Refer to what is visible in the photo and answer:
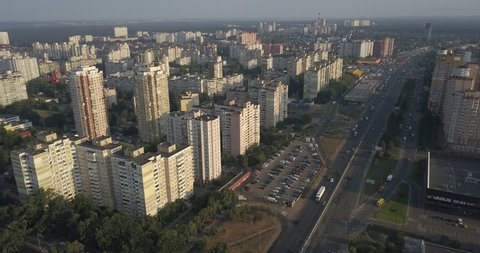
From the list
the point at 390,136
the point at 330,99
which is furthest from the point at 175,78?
the point at 390,136

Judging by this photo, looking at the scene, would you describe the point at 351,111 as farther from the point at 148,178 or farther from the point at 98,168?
the point at 98,168

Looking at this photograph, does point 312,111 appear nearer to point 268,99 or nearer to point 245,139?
point 268,99

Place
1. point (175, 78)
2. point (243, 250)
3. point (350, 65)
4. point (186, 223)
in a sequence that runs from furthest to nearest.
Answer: point (350, 65)
point (175, 78)
point (186, 223)
point (243, 250)

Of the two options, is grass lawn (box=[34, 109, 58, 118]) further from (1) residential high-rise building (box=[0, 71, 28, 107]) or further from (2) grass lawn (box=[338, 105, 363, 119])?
(2) grass lawn (box=[338, 105, 363, 119])

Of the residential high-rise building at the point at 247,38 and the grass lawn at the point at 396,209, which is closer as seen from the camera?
the grass lawn at the point at 396,209

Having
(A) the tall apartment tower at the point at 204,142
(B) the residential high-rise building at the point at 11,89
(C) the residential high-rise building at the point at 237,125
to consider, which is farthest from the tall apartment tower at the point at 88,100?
(B) the residential high-rise building at the point at 11,89

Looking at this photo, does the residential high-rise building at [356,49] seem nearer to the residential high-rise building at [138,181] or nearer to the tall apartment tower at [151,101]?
the tall apartment tower at [151,101]

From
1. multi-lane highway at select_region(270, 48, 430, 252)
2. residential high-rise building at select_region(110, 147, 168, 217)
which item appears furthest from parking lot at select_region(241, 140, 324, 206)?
residential high-rise building at select_region(110, 147, 168, 217)
